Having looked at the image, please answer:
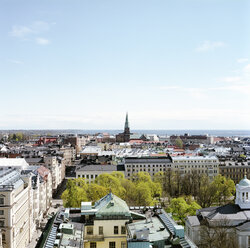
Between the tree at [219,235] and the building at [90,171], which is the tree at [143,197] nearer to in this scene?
the tree at [219,235]

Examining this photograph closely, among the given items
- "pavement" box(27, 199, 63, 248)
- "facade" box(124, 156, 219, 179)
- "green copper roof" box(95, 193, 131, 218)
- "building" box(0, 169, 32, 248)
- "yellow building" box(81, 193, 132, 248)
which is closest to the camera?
"yellow building" box(81, 193, 132, 248)

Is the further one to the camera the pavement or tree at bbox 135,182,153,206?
tree at bbox 135,182,153,206

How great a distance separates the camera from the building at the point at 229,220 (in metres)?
48.2

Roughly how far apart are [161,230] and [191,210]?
29403mm

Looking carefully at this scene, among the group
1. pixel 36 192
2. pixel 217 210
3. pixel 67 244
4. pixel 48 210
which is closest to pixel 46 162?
pixel 48 210

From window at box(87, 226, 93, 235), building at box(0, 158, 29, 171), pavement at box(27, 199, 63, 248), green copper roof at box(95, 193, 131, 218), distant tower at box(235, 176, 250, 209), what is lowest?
pavement at box(27, 199, 63, 248)

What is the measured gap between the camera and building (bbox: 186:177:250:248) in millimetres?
48219

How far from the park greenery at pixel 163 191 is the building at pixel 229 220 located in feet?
24.1

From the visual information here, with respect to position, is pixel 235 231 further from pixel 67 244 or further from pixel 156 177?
pixel 156 177

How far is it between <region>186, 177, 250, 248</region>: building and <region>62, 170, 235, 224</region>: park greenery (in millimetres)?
7344

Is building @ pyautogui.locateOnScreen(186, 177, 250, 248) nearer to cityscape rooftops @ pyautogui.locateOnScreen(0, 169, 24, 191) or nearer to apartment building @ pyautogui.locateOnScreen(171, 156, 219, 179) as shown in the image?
cityscape rooftops @ pyautogui.locateOnScreen(0, 169, 24, 191)

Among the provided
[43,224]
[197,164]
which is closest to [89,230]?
[43,224]

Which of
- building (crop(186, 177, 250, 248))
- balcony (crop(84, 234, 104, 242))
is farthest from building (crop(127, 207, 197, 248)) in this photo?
building (crop(186, 177, 250, 248))

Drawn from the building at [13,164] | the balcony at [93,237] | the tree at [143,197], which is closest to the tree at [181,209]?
the tree at [143,197]
